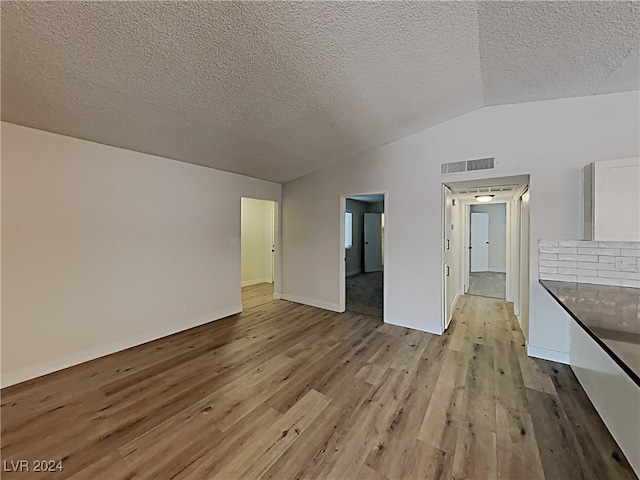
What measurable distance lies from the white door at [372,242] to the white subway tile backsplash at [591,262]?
19.1 ft

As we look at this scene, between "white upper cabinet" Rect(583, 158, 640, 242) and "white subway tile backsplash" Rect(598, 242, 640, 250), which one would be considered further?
"white subway tile backsplash" Rect(598, 242, 640, 250)

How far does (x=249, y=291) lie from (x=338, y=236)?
2819mm

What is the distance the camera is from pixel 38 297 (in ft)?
8.24

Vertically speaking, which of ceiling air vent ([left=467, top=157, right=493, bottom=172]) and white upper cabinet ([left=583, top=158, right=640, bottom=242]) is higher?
ceiling air vent ([left=467, top=157, right=493, bottom=172])

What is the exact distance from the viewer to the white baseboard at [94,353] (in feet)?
7.89

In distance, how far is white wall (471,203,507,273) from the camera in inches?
328

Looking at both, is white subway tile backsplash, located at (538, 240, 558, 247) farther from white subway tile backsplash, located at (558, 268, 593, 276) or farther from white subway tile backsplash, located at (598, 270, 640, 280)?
white subway tile backsplash, located at (598, 270, 640, 280)

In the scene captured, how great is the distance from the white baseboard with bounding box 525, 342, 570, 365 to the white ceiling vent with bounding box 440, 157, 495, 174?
82.9 inches

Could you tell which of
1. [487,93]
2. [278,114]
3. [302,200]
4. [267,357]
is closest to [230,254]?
[302,200]

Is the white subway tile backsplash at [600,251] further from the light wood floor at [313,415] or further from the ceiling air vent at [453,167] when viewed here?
the ceiling air vent at [453,167]

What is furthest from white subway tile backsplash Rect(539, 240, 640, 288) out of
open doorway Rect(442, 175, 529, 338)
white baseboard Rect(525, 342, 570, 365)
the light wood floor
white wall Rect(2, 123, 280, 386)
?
white wall Rect(2, 123, 280, 386)

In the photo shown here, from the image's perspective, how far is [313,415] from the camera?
6.48 feet

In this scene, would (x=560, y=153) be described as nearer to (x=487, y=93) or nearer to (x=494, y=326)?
(x=487, y=93)

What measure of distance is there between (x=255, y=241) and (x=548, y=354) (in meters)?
5.92
